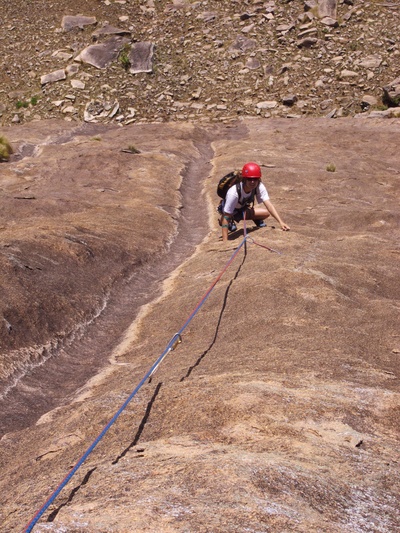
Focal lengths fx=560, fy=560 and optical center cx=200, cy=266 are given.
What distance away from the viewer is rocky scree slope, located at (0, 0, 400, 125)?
4247cm

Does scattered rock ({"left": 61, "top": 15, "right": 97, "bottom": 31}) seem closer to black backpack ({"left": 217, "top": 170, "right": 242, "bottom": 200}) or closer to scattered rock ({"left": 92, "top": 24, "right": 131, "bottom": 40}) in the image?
scattered rock ({"left": 92, "top": 24, "right": 131, "bottom": 40})

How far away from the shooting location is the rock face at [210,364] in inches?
163

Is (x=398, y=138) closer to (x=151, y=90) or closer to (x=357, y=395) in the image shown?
(x=151, y=90)

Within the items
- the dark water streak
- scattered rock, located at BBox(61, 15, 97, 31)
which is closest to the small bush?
the dark water streak

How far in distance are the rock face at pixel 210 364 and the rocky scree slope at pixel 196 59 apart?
23.0m

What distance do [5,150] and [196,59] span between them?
82.7ft

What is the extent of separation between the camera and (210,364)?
7.48 m

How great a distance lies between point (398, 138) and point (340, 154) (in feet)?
15.8

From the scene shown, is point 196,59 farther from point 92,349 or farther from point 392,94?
point 92,349

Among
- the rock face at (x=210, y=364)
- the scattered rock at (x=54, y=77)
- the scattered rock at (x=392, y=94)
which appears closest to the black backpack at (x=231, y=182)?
the rock face at (x=210, y=364)

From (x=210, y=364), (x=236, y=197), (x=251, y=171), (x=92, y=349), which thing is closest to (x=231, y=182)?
(x=236, y=197)

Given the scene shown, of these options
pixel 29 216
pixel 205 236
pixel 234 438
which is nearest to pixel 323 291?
pixel 234 438

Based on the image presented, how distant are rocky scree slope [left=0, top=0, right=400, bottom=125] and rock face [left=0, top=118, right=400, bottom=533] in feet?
75.5

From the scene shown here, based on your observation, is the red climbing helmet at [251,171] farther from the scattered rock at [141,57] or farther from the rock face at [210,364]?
the scattered rock at [141,57]
